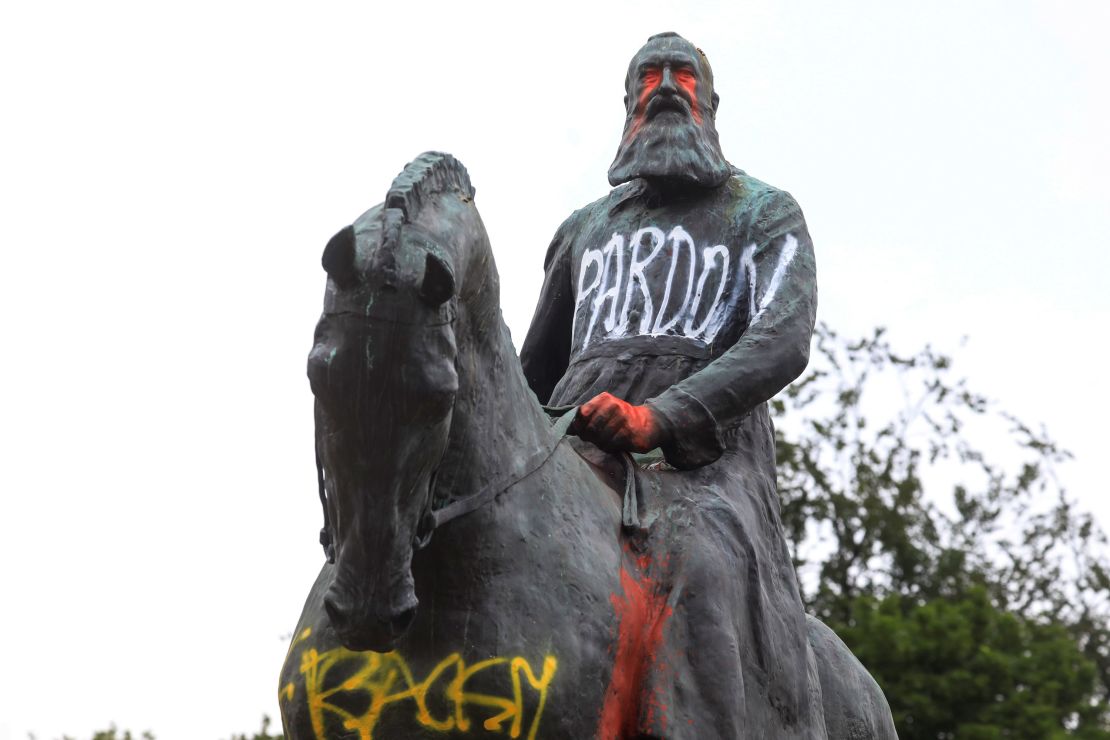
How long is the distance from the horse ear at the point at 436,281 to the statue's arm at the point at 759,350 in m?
1.42

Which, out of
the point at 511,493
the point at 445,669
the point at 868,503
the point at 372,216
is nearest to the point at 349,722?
the point at 445,669

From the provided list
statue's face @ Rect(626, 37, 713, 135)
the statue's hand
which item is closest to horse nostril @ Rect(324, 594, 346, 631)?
the statue's hand

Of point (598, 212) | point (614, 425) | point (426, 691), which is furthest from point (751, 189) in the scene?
point (426, 691)

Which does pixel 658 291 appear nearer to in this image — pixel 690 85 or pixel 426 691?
pixel 690 85

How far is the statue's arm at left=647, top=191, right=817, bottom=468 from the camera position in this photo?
5.14m

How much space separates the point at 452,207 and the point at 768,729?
78.0 inches

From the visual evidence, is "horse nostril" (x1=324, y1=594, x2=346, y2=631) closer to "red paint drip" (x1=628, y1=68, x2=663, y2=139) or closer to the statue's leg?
the statue's leg

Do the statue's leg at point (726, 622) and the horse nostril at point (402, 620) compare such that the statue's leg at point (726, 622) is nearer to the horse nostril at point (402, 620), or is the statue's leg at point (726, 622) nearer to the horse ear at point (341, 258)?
the horse nostril at point (402, 620)

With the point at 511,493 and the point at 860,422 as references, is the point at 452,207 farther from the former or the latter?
the point at 860,422

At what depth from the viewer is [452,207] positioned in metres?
4.09

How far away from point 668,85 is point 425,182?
226 cm

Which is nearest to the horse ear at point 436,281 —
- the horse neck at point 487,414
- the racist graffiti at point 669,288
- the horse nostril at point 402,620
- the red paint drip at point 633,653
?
the horse neck at point 487,414

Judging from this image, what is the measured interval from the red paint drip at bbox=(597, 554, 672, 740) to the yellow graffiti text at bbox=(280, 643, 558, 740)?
29 cm

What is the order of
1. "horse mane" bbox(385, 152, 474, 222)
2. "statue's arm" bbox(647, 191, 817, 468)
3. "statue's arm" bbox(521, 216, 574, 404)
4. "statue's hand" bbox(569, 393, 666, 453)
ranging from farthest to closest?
"statue's arm" bbox(521, 216, 574, 404), "statue's arm" bbox(647, 191, 817, 468), "statue's hand" bbox(569, 393, 666, 453), "horse mane" bbox(385, 152, 474, 222)
